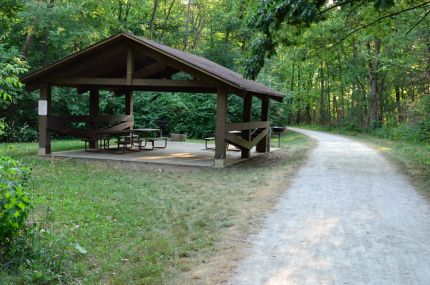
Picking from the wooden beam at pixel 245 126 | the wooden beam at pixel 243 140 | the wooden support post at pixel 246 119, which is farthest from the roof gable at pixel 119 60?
the wooden support post at pixel 246 119

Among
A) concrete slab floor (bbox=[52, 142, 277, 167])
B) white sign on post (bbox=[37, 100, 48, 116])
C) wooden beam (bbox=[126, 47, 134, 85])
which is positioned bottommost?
concrete slab floor (bbox=[52, 142, 277, 167])

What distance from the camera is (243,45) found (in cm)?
3497

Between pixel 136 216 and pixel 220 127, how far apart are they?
636 centimetres

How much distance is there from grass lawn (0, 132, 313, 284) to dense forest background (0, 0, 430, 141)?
1.63 m

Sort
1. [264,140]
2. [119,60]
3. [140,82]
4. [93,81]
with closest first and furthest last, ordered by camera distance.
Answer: [140,82], [93,81], [119,60], [264,140]

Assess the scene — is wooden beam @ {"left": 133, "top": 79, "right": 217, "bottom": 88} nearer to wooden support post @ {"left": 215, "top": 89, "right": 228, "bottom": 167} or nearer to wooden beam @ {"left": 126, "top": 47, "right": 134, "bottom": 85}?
wooden beam @ {"left": 126, "top": 47, "right": 134, "bottom": 85}

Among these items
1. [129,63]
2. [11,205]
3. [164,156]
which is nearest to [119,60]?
[129,63]

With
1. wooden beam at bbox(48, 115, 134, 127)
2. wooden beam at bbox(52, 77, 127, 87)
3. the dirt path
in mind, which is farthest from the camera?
wooden beam at bbox(48, 115, 134, 127)

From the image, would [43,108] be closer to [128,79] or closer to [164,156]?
[128,79]

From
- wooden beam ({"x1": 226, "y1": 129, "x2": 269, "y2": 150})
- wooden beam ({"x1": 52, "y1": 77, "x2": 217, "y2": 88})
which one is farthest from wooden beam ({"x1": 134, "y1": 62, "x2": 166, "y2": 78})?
wooden beam ({"x1": 226, "y1": 129, "x2": 269, "y2": 150})

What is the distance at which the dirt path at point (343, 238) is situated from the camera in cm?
448

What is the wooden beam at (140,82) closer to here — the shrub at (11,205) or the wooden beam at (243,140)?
the wooden beam at (243,140)

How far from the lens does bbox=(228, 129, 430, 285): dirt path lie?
4.48 meters

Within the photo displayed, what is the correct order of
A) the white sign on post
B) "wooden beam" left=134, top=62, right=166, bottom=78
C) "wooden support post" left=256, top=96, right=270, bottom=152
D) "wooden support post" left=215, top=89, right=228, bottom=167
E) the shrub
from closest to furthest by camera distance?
the shrub < "wooden support post" left=215, top=89, right=228, bottom=167 < the white sign on post < "wooden beam" left=134, top=62, right=166, bottom=78 < "wooden support post" left=256, top=96, right=270, bottom=152
